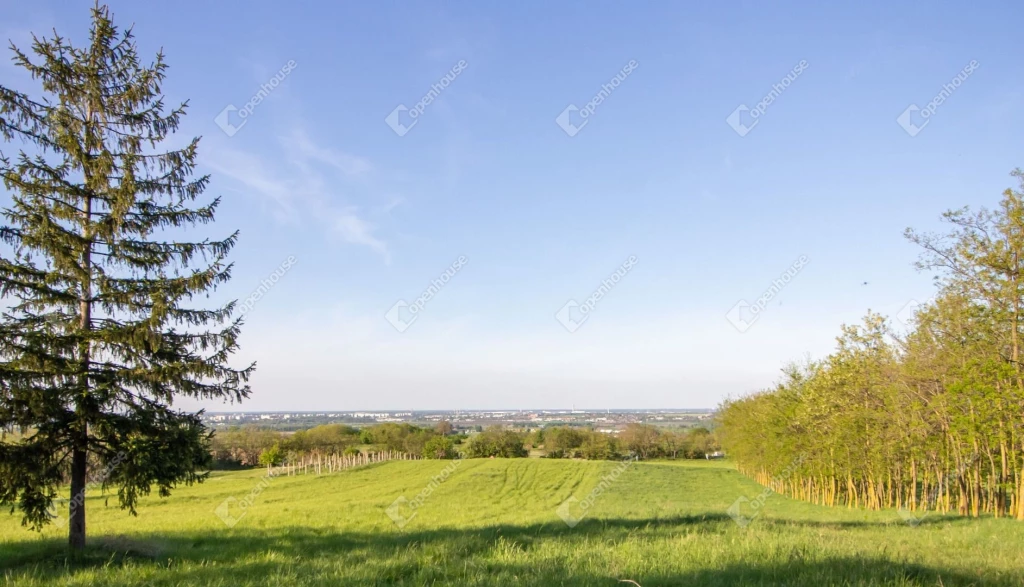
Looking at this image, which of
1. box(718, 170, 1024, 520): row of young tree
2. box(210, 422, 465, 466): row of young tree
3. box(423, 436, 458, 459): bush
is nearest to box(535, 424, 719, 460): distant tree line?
box(423, 436, 458, 459): bush

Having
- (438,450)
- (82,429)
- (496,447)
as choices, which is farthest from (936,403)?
(496,447)

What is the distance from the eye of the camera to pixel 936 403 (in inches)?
737

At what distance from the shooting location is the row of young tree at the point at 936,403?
16359mm

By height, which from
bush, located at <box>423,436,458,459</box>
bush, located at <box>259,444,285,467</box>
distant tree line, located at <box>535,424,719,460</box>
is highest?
bush, located at <box>259,444,285,467</box>

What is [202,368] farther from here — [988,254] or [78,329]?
[988,254]

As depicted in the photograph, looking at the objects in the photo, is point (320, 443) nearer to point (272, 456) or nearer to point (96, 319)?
point (272, 456)

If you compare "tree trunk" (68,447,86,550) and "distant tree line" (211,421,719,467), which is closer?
"tree trunk" (68,447,86,550)

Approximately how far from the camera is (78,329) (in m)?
9.85

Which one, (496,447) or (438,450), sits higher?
(438,450)

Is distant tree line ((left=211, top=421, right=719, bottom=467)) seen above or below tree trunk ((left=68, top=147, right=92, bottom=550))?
below

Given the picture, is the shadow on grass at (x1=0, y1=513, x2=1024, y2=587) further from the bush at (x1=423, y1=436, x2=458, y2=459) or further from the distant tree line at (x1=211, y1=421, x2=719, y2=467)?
the bush at (x1=423, y1=436, x2=458, y2=459)

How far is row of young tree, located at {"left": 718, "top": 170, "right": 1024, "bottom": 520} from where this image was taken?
53.7 feet

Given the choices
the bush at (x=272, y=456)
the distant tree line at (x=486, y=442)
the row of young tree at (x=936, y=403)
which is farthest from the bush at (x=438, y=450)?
the row of young tree at (x=936, y=403)

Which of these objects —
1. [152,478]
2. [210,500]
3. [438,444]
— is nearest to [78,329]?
[152,478]
